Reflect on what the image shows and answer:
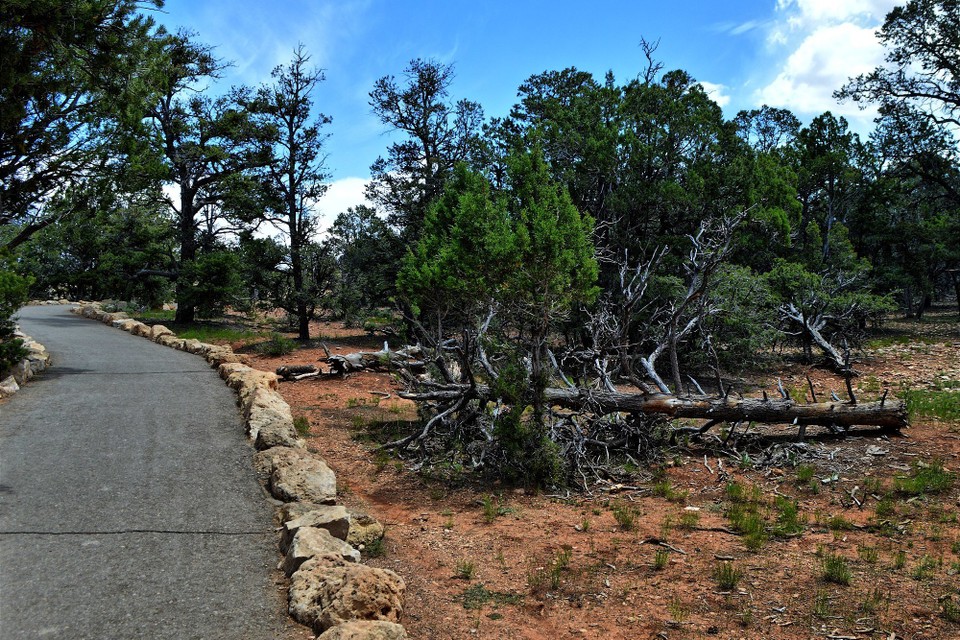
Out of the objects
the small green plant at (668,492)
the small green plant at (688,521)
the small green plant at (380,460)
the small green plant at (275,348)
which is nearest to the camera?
the small green plant at (688,521)

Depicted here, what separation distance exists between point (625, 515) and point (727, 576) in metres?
1.77

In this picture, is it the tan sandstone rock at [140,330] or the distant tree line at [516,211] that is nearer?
the distant tree line at [516,211]

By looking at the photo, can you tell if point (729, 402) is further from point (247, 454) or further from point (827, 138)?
point (827, 138)

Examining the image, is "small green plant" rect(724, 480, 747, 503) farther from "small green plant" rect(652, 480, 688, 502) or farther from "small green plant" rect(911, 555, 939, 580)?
"small green plant" rect(911, 555, 939, 580)

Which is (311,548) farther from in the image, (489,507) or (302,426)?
(302,426)

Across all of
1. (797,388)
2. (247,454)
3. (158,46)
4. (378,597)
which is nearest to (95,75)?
(158,46)

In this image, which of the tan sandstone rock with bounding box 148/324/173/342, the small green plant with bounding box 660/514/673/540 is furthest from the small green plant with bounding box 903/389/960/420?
the tan sandstone rock with bounding box 148/324/173/342

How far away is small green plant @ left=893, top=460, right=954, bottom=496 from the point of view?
7.31 meters

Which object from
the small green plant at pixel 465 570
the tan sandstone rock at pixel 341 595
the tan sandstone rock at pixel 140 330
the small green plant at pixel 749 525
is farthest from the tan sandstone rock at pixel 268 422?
the tan sandstone rock at pixel 140 330

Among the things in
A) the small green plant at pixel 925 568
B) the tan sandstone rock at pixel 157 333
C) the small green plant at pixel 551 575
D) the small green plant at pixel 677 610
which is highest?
the tan sandstone rock at pixel 157 333

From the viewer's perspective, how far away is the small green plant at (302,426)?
35.4 ft

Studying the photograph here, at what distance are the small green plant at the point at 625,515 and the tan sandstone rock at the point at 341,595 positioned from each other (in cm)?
306

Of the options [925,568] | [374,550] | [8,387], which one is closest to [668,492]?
[925,568]

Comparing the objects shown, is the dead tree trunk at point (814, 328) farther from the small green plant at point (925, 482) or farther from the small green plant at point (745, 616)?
the small green plant at point (745, 616)
